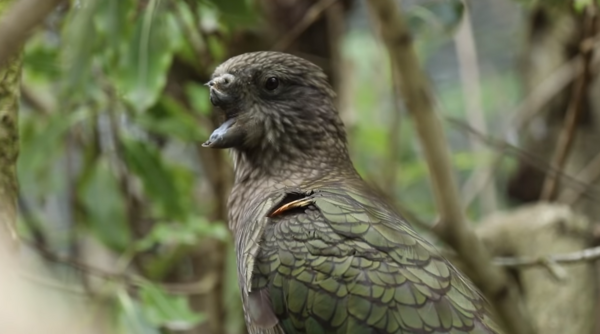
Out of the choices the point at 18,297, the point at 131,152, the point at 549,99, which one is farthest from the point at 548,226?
the point at 18,297

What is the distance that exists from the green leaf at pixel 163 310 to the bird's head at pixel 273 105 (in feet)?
2.34

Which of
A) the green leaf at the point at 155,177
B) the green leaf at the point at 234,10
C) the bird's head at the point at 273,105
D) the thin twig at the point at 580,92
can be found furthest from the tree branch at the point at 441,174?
the green leaf at the point at 155,177

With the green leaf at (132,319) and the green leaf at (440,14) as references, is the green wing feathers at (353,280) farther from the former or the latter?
the green leaf at (440,14)

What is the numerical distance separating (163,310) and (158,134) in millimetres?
1271

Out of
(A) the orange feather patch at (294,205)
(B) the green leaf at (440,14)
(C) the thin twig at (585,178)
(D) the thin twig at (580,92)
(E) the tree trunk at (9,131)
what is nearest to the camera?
(E) the tree trunk at (9,131)

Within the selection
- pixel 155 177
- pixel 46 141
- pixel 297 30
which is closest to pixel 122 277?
pixel 155 177

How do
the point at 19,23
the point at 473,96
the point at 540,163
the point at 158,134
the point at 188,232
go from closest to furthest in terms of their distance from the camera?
1. the point at 19,23
2. the point at 188,232
3. the point at 540,163
4. the point at 158,134
5. the point at 473,96

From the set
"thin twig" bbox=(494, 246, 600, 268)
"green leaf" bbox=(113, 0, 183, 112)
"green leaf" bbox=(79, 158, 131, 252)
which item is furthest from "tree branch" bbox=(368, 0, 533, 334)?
"green leaf" bbox=(79, 158, 131, 252)

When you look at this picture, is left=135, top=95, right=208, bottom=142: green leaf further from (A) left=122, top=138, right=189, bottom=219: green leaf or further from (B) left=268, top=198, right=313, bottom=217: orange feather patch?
(B) left=268, top=198, right=313, bottom=217: orange feather patch

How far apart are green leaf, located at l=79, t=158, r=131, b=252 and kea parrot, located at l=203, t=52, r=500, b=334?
3.38ft

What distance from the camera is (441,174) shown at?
2814mm

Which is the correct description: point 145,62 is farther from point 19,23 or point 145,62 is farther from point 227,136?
point 19,23

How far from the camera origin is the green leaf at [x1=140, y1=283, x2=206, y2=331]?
283 centimetres

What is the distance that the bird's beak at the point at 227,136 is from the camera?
91.7 inches
